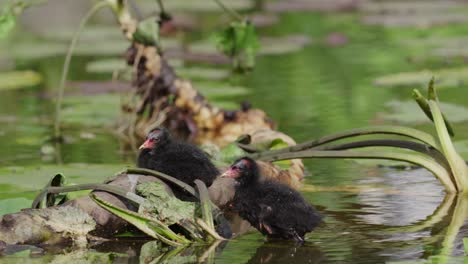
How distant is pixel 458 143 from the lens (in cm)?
797

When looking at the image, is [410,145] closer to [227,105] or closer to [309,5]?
[227,105]

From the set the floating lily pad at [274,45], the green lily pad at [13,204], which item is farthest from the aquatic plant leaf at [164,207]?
the floating lily pad at [274,45]

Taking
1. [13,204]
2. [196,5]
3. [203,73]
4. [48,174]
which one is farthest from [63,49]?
[13,204]

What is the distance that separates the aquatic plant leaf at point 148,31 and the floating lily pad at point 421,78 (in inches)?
124

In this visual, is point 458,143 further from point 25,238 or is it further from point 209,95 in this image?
point 209,95

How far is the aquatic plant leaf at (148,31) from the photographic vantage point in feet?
30.3

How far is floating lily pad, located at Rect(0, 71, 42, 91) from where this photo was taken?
13.0 metres

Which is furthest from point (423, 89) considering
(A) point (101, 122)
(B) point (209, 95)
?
(A) point (101, 122)

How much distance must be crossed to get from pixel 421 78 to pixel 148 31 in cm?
343

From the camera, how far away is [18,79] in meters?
13.2

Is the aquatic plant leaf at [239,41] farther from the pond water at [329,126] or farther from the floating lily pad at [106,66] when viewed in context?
the floating lily pad at [106,66]

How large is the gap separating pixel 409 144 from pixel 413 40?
8.57 metres

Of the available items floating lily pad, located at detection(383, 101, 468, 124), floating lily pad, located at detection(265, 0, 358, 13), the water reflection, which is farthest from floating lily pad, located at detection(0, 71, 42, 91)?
the water reflection

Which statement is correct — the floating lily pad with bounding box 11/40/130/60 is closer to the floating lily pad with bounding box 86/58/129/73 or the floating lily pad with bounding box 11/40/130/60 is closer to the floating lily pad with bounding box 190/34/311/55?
the floating lily pad with bounding box 190/34/311/55
